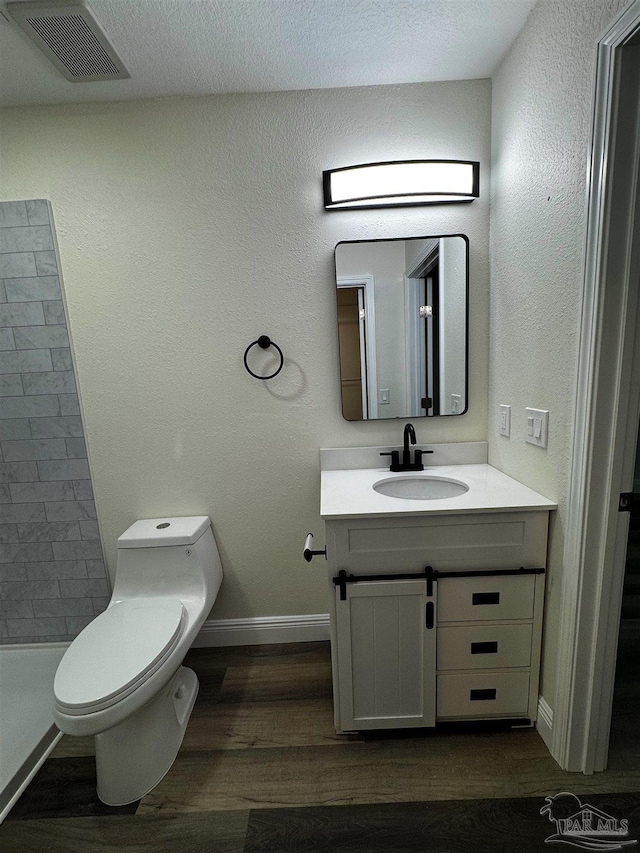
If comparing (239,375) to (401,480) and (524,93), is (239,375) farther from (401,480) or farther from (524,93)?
(524,93)

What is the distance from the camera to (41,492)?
1.92 metres

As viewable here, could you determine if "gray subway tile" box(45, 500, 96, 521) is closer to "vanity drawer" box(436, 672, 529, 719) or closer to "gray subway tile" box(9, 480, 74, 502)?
"gray subway tile" box(9, 480, 74, 502)

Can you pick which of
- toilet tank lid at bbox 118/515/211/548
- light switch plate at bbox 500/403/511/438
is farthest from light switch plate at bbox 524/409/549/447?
toilet tank lid at bbox 118/515/211/548

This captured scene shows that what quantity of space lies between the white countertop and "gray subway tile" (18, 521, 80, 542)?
1.19 metres

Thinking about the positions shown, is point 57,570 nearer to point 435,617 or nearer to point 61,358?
point 61,358

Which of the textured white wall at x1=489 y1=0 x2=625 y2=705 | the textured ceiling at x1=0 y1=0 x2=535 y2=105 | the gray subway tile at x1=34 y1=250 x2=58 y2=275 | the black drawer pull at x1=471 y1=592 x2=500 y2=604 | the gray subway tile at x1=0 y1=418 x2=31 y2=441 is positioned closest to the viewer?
the textured white wall at x1=489 y1=0 x2=625 y2=705

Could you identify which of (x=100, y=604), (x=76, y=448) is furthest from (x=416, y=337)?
(x=100, y=604)

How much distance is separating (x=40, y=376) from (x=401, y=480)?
1633 millimetres

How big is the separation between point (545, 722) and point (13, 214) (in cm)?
279

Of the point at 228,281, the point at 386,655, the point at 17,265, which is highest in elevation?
the point at 17,265

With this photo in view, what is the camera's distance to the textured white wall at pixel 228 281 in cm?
170

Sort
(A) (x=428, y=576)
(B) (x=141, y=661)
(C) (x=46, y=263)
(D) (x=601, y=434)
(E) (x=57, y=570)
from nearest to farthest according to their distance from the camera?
(D) (x=601, y=434), (B) (x=141, y=661), (A) (x=428, y=576), (C) (x=46, y=263), (E) (x=57, y=570)

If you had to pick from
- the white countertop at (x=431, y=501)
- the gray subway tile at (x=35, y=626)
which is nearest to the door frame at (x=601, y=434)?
the white countertop at (x=431, y=501)

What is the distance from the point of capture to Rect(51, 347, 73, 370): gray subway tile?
1823mm
